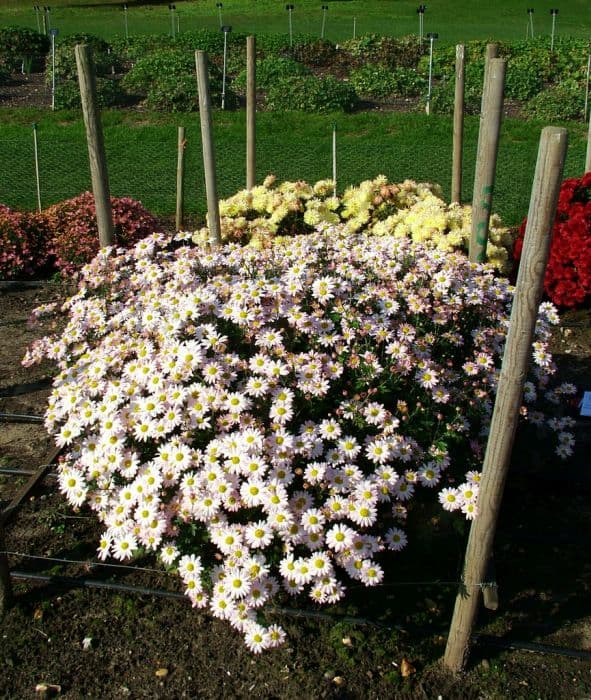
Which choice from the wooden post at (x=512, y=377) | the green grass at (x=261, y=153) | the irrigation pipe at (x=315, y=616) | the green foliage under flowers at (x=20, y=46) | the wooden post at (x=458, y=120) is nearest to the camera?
the wooden post at (x=512, y=377)

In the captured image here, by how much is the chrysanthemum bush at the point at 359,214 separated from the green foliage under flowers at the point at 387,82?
10.7 metres

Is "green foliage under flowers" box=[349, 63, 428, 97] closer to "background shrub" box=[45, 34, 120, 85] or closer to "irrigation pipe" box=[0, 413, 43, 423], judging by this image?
"background shrub" box=[45, 34, 120, 85]

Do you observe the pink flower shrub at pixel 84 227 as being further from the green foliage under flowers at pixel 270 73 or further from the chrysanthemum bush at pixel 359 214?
the green foliage under flowers at pixel 270 73

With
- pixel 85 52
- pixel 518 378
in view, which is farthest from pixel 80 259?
pixel 518 378

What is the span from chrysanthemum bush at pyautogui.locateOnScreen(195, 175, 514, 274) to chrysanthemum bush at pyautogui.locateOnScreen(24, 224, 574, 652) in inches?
97.0

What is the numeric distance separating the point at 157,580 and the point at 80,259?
3970 millimetres

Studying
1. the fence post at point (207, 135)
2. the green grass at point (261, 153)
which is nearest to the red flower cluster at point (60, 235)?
the fence post at point (207, 135)

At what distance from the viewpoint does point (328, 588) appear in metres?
2.53

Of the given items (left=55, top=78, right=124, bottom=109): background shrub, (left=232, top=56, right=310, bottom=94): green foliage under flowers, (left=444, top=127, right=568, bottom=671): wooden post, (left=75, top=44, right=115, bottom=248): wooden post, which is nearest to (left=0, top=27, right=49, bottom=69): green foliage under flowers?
(left=55, top=78, right=124, bottom=109): background shrub

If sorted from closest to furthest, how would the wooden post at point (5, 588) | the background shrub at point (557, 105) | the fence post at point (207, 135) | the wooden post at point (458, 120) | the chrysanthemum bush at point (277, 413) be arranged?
the chrysanthemum bush at point (277, 413)
the wooden post at point (5, 588)
the fence post at point (207, 135)
the wooden post at point (458, 120)
the background shrub at point (557, 105)

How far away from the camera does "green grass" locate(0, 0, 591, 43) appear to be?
25375 mm

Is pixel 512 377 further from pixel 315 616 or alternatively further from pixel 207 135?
pixel 207 135

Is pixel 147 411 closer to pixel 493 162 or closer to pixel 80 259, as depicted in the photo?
pixel 493 162

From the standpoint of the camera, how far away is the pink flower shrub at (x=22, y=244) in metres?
6.48
